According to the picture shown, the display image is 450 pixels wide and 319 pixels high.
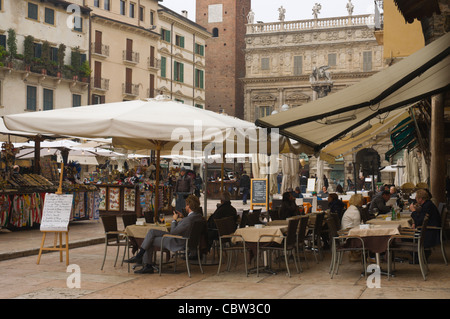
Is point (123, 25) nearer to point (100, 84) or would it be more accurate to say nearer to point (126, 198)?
point (100, 84)

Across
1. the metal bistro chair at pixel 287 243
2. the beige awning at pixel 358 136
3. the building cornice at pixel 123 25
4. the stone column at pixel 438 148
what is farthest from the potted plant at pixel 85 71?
the metal bistro chair at pixel 287 243

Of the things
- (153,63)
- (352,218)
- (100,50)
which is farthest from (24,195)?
(153,63)

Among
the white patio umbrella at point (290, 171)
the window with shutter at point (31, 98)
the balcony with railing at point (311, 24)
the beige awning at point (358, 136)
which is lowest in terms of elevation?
the white patio umbrella at point (290, 171)

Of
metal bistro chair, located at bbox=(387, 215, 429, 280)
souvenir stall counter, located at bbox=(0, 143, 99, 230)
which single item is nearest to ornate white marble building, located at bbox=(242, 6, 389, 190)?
souvenir stall counter, located at bbox=(0, 143, 99, 230)

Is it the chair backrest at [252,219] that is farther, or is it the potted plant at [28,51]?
the potted plant at [28,51]

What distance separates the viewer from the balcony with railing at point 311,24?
2208 inches

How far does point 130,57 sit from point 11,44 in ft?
36.6

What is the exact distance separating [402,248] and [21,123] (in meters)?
5.67

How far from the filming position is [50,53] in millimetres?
38250

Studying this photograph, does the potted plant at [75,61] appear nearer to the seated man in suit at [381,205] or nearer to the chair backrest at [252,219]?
the seated man in suit at [381,205]

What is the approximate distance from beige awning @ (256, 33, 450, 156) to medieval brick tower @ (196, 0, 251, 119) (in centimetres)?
5261

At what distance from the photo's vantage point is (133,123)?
28.1ft

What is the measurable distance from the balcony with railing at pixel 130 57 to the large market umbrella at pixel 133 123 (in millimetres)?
35935

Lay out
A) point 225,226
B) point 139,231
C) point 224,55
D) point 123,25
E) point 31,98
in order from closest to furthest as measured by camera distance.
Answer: point 139,231, point 225,226, point 31,98, point 123,25, point 224,55
